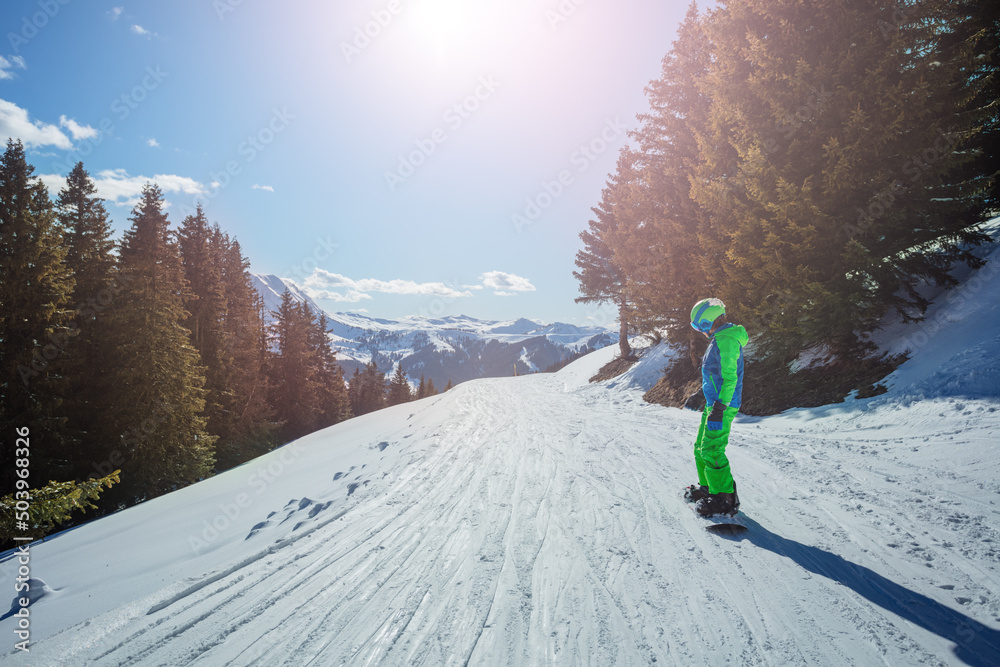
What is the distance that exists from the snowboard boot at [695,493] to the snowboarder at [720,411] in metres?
0.07

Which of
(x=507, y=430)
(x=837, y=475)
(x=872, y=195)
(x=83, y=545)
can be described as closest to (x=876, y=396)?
(x=837, y=475)

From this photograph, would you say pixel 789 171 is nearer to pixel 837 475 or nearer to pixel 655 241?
pixel 655 241

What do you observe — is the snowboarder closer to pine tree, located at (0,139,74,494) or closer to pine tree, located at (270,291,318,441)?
pine tree, located at (0,139,74,494)

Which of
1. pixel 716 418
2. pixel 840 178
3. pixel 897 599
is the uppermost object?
pixel 840 178

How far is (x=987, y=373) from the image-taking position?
572cm

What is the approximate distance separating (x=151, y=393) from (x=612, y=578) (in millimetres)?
15322

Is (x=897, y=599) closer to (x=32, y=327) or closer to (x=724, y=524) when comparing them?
(x=724, y=524)

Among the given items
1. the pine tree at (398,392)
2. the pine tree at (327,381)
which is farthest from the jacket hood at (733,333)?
the pine tree at (398,392)

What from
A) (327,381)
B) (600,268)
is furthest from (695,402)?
(327,381)

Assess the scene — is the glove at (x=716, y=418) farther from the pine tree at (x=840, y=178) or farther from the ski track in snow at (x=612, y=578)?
the pine tree at (x=840, y=178)

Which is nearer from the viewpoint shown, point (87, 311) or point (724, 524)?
point (724, 524)

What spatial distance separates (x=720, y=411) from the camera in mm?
4234

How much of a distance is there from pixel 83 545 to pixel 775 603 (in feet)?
30.2

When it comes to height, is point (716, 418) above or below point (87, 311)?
below
